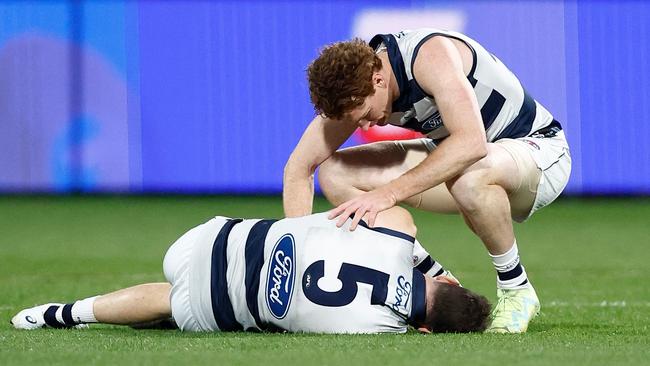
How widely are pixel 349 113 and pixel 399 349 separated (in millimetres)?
951

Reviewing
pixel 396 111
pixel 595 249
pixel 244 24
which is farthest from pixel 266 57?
pixel 396 111

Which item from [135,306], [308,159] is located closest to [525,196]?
[308,159]

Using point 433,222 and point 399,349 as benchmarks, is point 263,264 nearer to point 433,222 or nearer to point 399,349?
point 399,349

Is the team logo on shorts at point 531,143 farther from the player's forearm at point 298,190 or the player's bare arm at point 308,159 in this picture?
the player's forearm at point 298,190

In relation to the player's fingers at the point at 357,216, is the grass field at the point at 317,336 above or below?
below

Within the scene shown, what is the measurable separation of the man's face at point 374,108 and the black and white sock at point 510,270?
65 centimetres

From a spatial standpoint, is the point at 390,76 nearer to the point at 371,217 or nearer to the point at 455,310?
the point at 371,217

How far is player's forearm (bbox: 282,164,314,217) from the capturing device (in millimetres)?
4961

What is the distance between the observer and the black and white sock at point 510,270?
15.1 ft

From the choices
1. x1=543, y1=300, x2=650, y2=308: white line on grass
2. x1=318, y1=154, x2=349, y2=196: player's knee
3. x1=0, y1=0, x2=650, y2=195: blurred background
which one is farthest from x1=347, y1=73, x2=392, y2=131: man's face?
x1=0, y1=0, x2=650, y2=195: blurred background

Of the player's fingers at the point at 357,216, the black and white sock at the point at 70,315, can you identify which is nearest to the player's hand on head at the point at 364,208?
the player's fingers at the point at 357,216

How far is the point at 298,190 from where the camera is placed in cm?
500

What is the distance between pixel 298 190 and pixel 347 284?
1000mm

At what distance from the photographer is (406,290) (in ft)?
13.4
